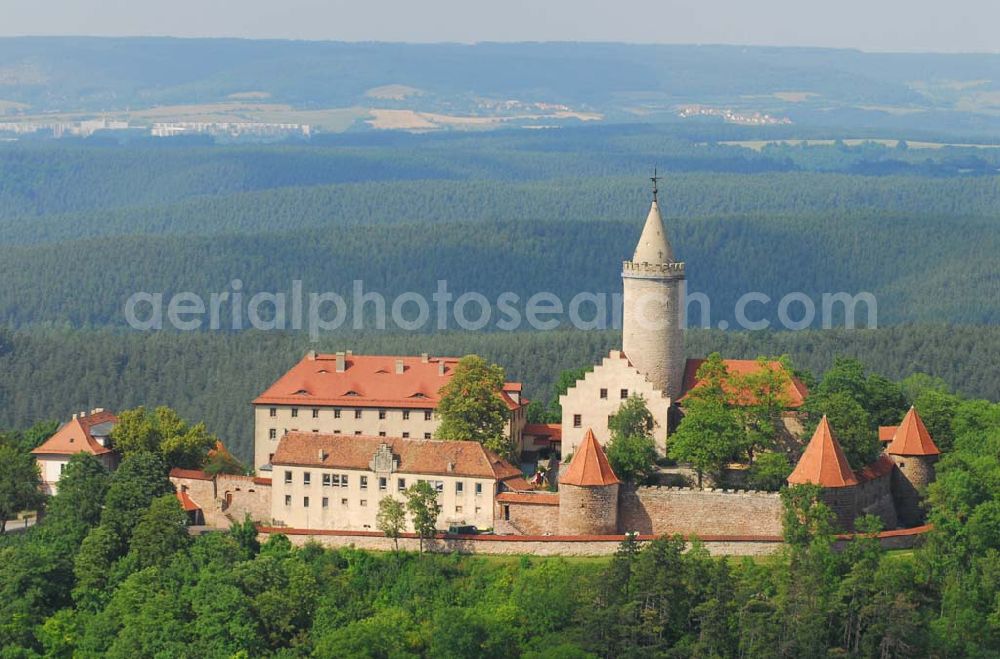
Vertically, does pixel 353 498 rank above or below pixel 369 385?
below

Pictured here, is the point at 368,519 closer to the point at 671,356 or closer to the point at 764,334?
the point at 671,356

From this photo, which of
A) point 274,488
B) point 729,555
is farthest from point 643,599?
point 274,488

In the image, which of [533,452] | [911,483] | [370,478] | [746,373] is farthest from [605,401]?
[911,483]

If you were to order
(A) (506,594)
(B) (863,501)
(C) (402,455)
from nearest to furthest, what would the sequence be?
(A) (506,594), (B) (863,501), (C) (402,455)

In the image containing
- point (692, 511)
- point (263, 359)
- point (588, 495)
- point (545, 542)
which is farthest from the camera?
point (263, 359)

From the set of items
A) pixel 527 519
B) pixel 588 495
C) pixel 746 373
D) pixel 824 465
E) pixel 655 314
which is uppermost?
pixel 655 314

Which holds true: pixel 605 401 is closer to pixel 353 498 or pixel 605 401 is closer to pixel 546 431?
pixel 546 431

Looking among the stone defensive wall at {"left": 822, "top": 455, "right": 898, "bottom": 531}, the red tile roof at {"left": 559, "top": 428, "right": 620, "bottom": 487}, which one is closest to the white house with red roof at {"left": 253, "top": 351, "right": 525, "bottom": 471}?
the red tile roof at {"left": 559, "top": 428, "right": 620, "bottom": 487}

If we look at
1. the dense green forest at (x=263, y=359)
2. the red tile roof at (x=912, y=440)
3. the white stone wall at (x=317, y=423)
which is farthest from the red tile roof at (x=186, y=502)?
the dense green forest at (x=263, y=359)
